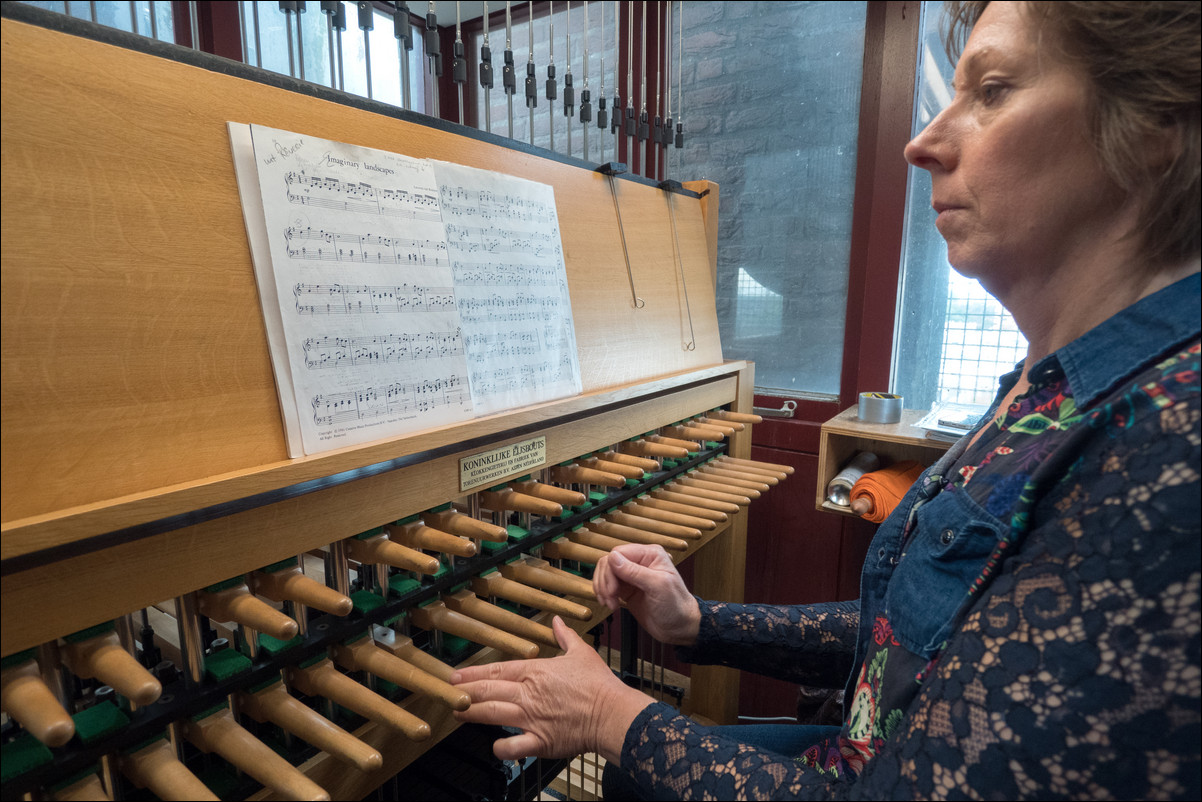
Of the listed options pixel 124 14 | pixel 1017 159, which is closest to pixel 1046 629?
pixel 1017 159

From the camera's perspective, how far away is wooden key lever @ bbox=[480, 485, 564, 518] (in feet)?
3.16

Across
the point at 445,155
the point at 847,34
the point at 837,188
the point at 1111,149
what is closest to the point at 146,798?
the point at 445,155

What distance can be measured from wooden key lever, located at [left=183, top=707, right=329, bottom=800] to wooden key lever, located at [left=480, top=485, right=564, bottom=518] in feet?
1.40

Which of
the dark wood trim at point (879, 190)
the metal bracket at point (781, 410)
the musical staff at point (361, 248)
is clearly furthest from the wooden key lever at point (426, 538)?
the dark wood trim at point (879, 190)

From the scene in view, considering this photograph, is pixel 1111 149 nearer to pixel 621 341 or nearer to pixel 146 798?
pixel 621 341

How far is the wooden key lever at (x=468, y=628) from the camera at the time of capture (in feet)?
2.59

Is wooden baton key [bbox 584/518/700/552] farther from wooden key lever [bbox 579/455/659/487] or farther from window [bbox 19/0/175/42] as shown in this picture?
window [bbox 19/0/175/42]

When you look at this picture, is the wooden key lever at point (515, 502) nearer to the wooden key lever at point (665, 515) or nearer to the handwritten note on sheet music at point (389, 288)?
the handwritten note on sheet music at point (389, 288)

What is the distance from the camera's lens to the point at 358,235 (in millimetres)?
847

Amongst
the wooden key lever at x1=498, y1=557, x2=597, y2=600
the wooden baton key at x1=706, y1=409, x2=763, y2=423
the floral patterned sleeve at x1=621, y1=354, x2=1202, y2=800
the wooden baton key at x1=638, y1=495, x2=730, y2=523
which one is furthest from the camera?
the wooden baton key at x1=706, y1=409, x2=763, y2=423

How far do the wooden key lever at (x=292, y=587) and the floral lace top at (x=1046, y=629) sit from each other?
0.37 m

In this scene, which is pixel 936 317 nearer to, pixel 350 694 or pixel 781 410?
pixel 781 410

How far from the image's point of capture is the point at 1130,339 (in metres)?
0.59

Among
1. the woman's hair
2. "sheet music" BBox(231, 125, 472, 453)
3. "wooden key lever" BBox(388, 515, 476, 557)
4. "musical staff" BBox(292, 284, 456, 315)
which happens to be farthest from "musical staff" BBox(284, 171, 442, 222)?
the woman's hair
